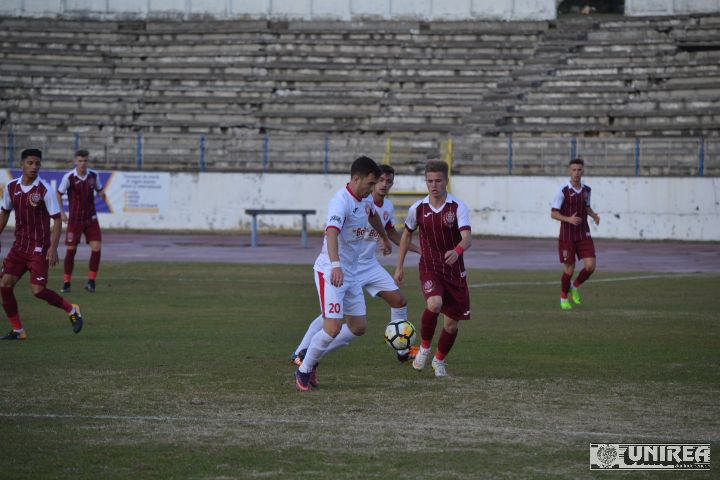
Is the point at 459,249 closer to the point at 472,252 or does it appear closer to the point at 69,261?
the point at 69,261

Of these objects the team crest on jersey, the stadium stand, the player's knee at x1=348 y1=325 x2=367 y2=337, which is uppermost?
the stadium stand

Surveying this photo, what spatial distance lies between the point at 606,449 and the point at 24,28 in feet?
140

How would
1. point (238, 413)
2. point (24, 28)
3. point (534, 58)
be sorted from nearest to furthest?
point (238, 413), point (534, 58), point (24, 28)

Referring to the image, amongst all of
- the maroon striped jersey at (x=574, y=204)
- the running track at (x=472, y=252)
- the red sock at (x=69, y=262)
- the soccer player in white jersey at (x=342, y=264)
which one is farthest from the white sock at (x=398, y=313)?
the running track at (x=472, y=252)

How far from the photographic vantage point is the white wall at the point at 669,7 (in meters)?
42.2

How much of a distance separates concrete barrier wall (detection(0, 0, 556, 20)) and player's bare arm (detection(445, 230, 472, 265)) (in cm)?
3441

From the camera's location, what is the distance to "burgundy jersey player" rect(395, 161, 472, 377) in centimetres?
1108

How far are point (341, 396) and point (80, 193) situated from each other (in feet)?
38.9

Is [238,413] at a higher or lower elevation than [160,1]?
lower

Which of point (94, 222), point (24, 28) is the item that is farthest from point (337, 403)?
point (24, 28)

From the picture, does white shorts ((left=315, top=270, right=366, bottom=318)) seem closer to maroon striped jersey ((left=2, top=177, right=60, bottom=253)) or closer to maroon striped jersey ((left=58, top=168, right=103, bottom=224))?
maroon striped jersey ((left=2, top=177, right=60, bottom=253))

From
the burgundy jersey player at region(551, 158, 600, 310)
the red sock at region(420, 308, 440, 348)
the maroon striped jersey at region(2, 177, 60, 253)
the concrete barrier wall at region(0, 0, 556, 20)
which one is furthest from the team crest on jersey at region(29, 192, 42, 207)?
the concrete barrier wall at region(0, 0, 556, 20)

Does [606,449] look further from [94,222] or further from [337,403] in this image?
[94,222]

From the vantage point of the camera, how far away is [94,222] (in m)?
20.8
